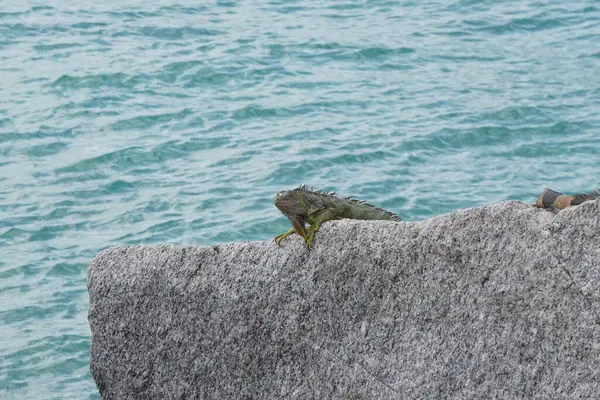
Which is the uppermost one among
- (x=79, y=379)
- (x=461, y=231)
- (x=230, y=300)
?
(x=461, y=231)

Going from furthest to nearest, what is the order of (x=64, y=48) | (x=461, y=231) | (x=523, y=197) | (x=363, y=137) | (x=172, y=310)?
(x=64, y=48) → (x=363, y=137) → (x=523, y=197) → (x=172, y=310) → (x=461, y=231)

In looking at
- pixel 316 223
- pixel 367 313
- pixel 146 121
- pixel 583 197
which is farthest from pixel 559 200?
pixel 146 121

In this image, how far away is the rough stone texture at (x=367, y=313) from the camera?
11.9 feet

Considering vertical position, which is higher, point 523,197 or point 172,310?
point 172,310

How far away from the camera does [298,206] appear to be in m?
4.34

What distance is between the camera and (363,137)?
40.5 feet

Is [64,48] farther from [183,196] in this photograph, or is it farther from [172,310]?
[172,310]

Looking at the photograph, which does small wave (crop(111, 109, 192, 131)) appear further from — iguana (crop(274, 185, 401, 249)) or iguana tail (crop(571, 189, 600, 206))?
iguana tail (crop(571, 189, 600, 206))

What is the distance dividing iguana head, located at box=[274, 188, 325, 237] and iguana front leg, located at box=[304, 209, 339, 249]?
2 centimetres

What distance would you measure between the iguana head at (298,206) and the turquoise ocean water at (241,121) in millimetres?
4331

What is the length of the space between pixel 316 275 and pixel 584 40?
12.3 metres

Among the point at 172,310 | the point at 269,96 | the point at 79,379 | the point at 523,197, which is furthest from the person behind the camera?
the point at 269,96

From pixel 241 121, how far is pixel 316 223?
8796 mm

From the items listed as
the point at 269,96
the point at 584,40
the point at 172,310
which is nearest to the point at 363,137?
the point at 269,96
